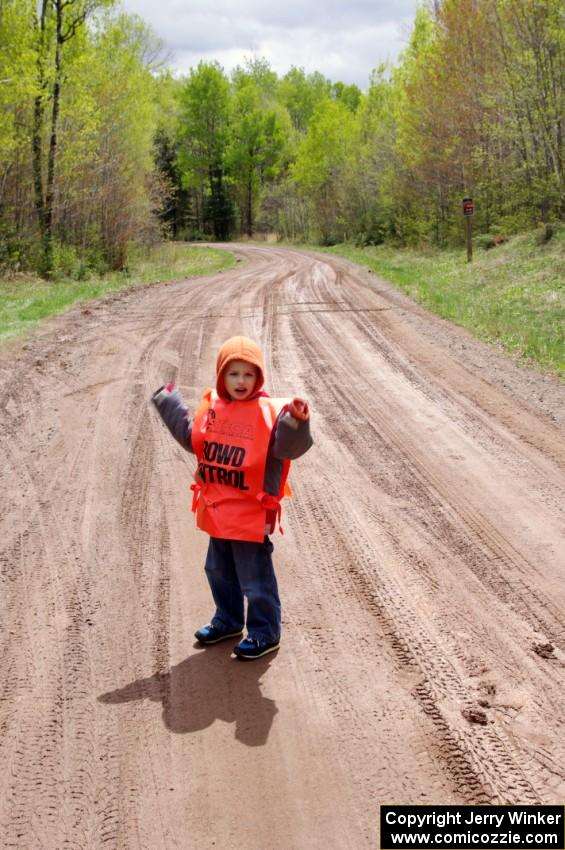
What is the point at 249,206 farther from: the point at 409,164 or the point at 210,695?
the point at 210,695

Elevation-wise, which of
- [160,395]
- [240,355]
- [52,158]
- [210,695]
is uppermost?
[52,158]

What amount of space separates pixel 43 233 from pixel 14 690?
20124 millimetres

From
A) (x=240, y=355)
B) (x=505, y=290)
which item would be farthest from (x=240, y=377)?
(x=505, y=290)

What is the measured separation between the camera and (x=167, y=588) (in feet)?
14.8

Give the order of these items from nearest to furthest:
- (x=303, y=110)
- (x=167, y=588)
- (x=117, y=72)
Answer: (x=167, y=588) → (x=117, y=72) → (x=303, y=110)

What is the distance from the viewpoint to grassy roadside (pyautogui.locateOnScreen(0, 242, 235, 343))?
14094 millimetres

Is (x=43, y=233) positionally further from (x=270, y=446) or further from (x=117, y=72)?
(x=270, y=446)

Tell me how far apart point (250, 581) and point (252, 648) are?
0.34 m

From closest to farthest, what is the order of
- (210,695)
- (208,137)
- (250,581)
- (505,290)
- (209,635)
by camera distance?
(210,695) < (250,581) < (209,635) < (505,290) < (208,137)

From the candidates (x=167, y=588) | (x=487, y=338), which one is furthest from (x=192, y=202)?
(x=167, y=588)

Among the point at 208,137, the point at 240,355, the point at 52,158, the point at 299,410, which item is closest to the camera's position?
the point at 299,410

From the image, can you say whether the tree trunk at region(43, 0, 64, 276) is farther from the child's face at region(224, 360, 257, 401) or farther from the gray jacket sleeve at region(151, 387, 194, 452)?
the child's face at region(224, 360, 257, 401)

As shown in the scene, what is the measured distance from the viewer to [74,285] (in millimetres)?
19734

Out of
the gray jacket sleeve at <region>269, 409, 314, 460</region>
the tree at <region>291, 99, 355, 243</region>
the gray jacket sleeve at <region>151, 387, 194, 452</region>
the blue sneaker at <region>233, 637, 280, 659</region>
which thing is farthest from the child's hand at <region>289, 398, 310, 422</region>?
the tree at <region>291, 99, 355, 243</region>
